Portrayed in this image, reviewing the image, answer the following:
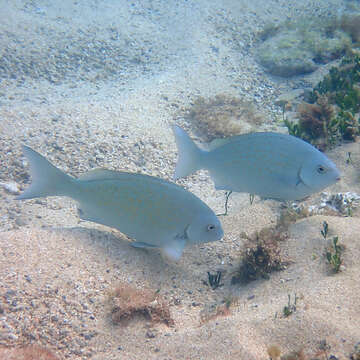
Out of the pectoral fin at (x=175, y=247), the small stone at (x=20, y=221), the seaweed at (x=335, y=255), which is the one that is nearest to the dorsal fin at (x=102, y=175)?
the pectoral fin at (x=175, y=247)

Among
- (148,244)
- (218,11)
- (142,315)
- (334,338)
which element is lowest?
(142,315)

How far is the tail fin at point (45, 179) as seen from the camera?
Answer: 12.3ft

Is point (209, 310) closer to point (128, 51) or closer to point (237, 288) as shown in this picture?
point (237, 288)

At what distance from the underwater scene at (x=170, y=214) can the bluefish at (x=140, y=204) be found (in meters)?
0.02

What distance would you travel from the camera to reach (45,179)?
3812 millimetres

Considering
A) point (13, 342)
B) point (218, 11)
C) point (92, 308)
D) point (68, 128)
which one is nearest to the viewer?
point (13, 342)

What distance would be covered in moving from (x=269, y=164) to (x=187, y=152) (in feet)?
3.46

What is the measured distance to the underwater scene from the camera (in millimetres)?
3014

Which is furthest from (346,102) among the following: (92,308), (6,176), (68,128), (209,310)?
(6,176)

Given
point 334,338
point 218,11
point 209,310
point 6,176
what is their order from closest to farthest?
1. point 334,338
2. point 209,310
3. point 6,176
4. point 218,11

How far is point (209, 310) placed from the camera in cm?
369

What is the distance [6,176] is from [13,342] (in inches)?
145

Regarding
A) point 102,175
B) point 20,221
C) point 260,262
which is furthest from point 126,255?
point 20,221

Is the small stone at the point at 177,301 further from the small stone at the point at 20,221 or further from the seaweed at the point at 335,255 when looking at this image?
the small stone at the point at 20,221
